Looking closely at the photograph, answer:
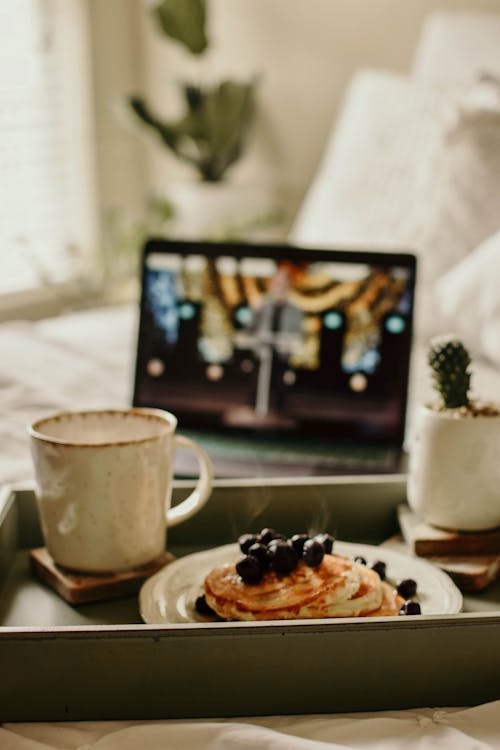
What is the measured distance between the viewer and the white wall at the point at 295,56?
9.64 ft

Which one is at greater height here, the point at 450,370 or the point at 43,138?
the point at 43,138

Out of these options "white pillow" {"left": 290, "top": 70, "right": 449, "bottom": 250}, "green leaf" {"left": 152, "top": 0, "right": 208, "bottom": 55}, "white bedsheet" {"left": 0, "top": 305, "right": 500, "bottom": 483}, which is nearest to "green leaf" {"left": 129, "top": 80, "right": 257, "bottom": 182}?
"green leaf" {"left": 152, "top": 0, "right": 208, "bottom": 55}

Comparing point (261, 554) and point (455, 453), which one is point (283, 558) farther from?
point (455, 453)

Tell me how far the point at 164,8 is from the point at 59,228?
2.99 feet

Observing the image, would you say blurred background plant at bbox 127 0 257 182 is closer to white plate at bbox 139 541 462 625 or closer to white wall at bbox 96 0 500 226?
white wall at bbox 96 0 500 226

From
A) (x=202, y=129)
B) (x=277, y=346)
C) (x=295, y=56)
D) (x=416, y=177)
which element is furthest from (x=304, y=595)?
(x=295, y=56)

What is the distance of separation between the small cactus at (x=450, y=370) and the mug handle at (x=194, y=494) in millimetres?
Result: 217

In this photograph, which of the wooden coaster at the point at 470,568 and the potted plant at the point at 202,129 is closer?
the wooden coaster at the point at 470,568

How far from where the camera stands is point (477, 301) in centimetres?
169

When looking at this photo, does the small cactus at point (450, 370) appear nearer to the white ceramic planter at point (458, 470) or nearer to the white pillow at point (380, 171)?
the white ceramic planter at point (458, 470)

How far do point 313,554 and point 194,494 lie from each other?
179mm

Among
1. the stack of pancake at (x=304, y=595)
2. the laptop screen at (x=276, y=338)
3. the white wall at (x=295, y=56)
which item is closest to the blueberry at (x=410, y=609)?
the stack of pancake at (x=304, y=595)

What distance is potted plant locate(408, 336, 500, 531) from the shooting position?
0.87 meters

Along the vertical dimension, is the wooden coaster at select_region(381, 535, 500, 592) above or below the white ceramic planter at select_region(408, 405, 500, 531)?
below
